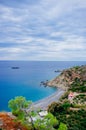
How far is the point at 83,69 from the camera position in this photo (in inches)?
4252

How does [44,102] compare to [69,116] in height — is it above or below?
below

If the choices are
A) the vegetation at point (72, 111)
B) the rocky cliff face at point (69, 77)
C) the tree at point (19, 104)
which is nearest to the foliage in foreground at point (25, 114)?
the tree at point (19, 104)

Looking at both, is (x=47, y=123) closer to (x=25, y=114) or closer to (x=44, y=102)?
(x=25, y=114)

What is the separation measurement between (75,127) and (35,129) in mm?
11775

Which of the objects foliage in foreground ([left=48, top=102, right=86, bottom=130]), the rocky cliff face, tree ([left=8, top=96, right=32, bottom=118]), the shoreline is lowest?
the shoreline

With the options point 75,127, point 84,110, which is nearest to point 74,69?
point 84,110

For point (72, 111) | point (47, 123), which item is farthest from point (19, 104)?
point (72, 111)

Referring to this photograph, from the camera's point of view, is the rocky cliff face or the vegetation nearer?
the vegetation

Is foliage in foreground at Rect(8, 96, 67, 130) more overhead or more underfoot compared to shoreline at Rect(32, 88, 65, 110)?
more overhead

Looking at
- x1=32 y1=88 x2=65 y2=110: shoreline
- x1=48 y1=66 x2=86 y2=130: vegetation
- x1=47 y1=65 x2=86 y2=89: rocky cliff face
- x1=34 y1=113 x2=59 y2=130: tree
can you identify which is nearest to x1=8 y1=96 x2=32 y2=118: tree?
x1=34 y1=113 x2=59 y2=130: tree

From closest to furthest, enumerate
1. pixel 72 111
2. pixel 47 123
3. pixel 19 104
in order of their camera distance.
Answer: pixel 47 123 → pixel 19 104 → pixel 72 111

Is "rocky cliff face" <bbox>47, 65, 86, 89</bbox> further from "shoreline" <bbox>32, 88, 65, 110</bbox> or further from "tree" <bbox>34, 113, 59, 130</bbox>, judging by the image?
"tree" <bbox>34, 113, 59, 130</bbox>

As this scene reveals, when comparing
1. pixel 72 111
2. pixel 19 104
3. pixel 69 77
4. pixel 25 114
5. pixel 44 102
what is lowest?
pixel 44 102

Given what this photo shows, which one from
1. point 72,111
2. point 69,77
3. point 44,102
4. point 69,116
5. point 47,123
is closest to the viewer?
point 47,123
